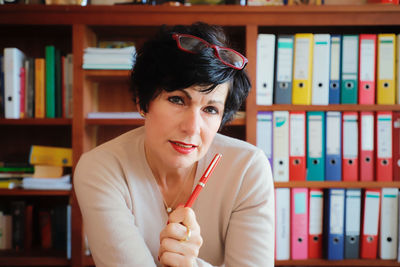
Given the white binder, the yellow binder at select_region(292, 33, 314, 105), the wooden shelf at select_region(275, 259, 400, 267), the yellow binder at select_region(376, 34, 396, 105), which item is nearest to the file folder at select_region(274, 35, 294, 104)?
the yellow binder at select_region(292, 33, 314, 105)

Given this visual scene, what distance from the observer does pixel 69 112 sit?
1.57 meters

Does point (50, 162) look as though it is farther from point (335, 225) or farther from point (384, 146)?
point (384, 146)

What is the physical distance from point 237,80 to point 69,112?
0.98m

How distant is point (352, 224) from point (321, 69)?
735mm

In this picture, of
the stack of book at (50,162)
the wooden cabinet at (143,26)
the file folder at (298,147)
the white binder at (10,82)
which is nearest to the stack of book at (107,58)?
the wooden cabinet at (143,26)

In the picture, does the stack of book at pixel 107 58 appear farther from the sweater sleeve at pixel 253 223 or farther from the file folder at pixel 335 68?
the file folder at pixel 335 68

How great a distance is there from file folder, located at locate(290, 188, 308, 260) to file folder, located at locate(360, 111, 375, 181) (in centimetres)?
29

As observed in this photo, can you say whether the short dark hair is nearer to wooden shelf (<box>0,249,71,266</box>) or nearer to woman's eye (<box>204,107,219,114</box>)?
woman's eye (<box>204,107,219,114</box>)

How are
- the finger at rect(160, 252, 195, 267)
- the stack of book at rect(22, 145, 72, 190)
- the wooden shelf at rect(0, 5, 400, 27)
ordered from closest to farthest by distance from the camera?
the finger at rect(160, 252, 195, 267) < the wooden shelf at rect(0, 5, 400, 27) < the stack of book at rect(22, 145, 72, 190)

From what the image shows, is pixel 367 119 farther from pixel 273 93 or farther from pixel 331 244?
pixel 331 244

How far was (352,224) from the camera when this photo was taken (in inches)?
58.7

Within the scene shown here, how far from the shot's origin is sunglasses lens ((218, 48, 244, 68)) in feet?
2.73

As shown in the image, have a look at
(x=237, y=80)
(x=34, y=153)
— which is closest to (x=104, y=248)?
(x=237, y=80)

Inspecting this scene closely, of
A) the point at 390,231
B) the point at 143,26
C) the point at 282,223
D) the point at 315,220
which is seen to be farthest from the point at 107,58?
the point at 390,231
